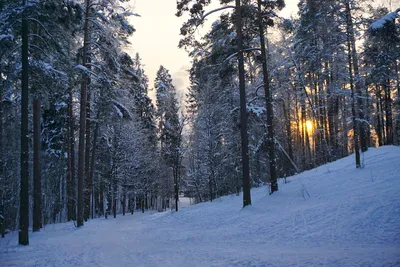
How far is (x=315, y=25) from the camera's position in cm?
1538

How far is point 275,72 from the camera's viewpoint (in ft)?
73.9

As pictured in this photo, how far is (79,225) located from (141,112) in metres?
23.6

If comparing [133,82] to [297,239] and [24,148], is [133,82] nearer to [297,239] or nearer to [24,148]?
[24,148]

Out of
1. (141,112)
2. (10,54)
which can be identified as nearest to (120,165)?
(141,112)

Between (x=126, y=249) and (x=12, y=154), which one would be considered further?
(x=12, y=154)

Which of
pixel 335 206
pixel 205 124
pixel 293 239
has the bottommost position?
pixel 293 239

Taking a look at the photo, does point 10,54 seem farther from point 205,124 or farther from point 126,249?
point 205,124

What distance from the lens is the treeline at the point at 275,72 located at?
13344 millimetres

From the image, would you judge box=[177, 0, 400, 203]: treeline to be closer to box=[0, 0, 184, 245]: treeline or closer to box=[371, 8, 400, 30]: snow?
box=[371, 8, 400, 30]: snow

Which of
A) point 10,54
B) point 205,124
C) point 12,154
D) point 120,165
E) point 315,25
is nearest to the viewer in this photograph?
point 10,54

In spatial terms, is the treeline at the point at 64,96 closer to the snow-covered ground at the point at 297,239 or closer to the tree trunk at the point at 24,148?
the tree trunk at the point at 24,148

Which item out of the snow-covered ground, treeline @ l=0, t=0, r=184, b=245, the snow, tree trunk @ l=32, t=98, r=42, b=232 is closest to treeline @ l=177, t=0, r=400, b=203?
the snow

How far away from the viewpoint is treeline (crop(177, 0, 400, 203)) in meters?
13.3

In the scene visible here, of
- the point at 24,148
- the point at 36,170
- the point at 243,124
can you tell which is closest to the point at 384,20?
the point at 243,124
